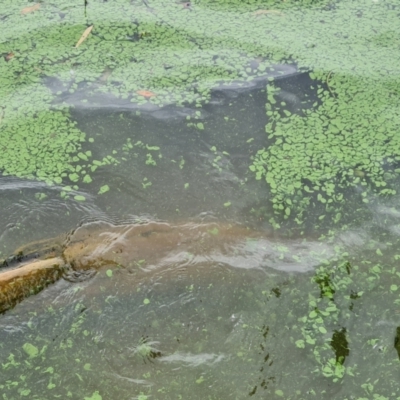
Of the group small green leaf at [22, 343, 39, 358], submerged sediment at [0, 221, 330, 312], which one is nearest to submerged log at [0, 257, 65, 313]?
submerged sediment at [0, 221, 330, 312]

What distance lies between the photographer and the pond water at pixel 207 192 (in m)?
2.47

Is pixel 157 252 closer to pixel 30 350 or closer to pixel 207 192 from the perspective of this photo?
pixel 207 192

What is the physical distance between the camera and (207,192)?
3.13 metres

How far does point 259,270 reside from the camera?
2799 millimetres

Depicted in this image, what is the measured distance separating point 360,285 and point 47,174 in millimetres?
1914

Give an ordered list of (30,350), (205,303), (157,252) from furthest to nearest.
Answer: (157,252)
(205,303)
(30,350)

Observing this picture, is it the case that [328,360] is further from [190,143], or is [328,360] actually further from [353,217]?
[190,143]

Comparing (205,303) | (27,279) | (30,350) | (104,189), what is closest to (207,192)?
(104,189)

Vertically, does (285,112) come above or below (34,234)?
above

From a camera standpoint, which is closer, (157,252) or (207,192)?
(157,252)

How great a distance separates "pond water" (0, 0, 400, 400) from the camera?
8.09 feet

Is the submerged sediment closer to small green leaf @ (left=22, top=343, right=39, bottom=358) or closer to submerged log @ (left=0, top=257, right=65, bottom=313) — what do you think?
submerged log @ (left=0, top=257, right=65, bottom=313)

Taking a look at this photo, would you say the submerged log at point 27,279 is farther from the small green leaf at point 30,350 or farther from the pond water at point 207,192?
the small green leaf at point 30,350

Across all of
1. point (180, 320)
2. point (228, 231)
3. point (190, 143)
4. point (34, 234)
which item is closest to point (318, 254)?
point (228, 231)
